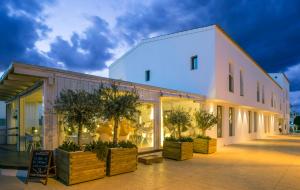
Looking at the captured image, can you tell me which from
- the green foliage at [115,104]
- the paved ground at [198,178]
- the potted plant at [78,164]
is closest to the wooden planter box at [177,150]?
the paved ground at [198,178]

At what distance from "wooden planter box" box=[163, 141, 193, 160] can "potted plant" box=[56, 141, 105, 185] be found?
11.9 feet

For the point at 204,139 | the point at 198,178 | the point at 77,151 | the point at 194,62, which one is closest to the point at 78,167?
the point at 77,151

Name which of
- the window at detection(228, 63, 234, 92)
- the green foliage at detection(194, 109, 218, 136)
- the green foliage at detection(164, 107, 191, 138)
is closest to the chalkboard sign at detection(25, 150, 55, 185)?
the green foliage at detection(164, 107, 191, 138)

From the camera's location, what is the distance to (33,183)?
19.2 ft

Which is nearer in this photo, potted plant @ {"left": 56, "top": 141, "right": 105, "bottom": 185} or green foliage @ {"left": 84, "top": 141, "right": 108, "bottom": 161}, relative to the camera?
potted plant @ {"left": 56, "top": 141, "right": 105, "bottom": 185}

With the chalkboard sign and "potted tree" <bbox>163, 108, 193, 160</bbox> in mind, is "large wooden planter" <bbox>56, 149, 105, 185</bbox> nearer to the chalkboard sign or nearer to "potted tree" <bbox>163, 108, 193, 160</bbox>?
the chalkboard sign

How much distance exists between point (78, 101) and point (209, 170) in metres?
4.37

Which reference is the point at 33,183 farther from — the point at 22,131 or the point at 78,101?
the point at 22,131

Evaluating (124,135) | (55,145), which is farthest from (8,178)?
(124,135)

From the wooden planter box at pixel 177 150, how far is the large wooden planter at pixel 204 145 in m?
1.53

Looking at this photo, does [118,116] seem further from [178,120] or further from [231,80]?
[231,80]

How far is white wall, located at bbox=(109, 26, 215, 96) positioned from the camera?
1444 centimetres

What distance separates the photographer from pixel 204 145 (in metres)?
11.3

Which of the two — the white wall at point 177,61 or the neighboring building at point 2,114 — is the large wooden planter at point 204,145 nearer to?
the white wall at point 177,61
